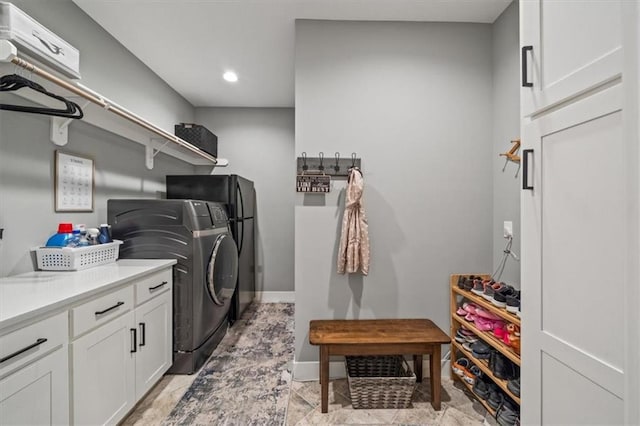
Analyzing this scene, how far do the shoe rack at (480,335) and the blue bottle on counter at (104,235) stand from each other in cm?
246

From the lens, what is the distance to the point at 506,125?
2.01 metres

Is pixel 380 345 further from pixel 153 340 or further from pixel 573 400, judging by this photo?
pixel 153 340

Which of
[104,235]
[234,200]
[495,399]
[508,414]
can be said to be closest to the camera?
[508,414]

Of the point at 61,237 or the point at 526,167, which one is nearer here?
the point at 526,167

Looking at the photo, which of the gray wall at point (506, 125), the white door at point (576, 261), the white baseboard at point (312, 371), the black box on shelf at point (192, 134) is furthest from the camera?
the black box on shelf at point (192, 134)

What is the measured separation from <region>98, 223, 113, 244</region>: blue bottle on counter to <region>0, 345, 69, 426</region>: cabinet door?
0.94m

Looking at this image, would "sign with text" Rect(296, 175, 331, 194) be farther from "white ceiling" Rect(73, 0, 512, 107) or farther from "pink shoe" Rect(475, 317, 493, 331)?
"pink shoe" Rect(475, 317, 493, 331)

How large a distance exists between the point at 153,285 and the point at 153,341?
14.2 inches

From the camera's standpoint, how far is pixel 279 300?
12.9 feet

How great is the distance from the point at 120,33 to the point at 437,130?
257cm

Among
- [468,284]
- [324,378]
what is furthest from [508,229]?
[324,378]

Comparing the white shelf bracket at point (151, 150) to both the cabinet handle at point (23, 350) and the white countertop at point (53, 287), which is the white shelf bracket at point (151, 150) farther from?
the cabinet handle at point (23, 350)

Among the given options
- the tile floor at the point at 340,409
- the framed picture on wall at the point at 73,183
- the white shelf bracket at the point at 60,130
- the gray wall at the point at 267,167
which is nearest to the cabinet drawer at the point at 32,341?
the tile floor at the point at 340,409

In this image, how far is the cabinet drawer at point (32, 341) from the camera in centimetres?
97
